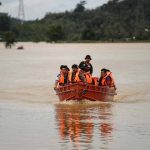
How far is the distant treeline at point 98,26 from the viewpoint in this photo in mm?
157000

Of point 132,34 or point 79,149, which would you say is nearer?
point 79,149

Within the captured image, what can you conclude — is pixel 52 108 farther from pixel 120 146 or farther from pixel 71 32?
pixel 71 32

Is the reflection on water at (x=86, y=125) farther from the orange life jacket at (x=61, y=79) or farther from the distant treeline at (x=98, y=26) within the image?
the distant treeline at (x=98, y=26)

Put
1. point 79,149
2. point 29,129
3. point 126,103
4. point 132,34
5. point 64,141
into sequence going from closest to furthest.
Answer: point 79,149, point 64,141, point 29,129, point 126,103, point 132,34

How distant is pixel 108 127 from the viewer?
61.1ft

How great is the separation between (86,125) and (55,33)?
146 meters

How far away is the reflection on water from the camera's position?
15.8 m

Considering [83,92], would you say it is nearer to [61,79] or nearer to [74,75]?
[74,75]

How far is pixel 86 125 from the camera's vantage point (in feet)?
62.1

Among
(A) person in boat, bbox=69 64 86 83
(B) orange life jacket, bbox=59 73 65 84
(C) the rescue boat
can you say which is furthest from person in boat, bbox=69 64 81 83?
(B) orange life jacket, bbox=59 73 65 84

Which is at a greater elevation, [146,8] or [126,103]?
[146,8]

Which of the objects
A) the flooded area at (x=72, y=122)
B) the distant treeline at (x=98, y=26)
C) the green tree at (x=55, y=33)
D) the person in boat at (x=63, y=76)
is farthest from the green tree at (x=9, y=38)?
the person in boat at (x=63, y=76)

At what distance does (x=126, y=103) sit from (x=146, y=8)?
483 feet

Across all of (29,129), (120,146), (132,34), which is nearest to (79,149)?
(120,146)
